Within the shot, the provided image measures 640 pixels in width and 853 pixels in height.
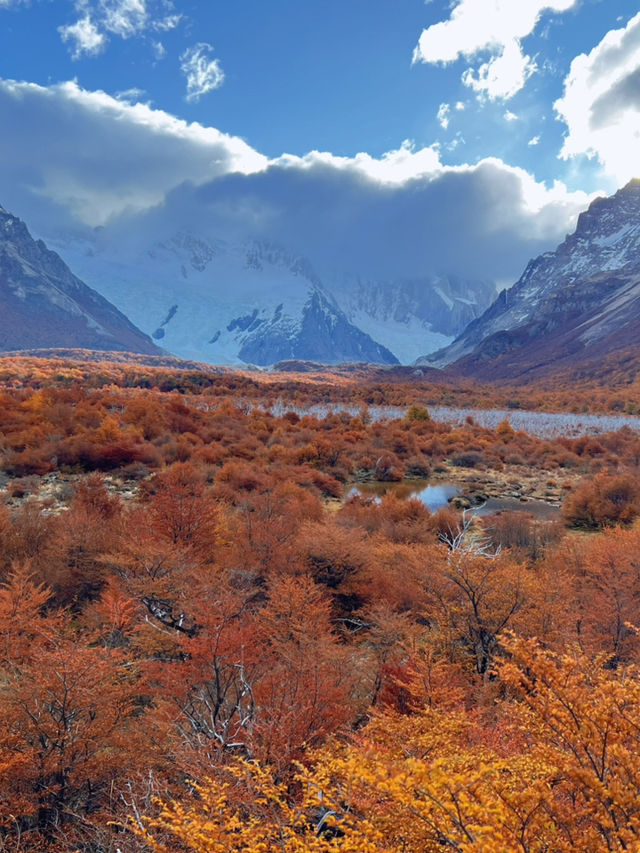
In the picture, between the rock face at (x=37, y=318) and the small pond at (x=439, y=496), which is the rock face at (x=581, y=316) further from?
the rock face at (x=37, y=318)

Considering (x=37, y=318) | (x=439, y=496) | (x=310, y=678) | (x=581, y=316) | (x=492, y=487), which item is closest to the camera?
(x=310, y=678)

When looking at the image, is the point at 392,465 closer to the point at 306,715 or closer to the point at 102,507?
the point at 102,507

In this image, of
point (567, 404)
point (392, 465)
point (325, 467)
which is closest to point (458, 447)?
point (392, 465)

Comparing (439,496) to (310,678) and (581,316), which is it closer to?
(310,678)

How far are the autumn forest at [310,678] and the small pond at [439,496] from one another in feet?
13.4

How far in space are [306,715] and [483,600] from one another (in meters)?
5.09

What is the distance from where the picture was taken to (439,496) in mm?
29469

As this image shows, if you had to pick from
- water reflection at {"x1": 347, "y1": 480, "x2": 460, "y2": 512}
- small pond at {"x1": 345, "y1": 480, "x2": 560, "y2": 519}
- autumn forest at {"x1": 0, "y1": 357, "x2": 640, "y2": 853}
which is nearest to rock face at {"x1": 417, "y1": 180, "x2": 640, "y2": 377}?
water reflection at {"x1": 347, "y1": 480, "x2": 460, "y2": 512}

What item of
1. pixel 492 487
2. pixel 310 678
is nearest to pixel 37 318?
pixel 492 487

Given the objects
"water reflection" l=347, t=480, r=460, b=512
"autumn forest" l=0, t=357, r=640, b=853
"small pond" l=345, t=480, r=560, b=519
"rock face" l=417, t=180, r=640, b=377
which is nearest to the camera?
"autumn forest" l=0, t=357, r=640, b=853

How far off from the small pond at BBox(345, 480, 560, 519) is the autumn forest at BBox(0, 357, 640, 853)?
4.08 m

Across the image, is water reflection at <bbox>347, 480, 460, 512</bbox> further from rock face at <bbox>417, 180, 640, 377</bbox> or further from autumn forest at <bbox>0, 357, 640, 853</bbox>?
rock face at <bbox>417, 180, 640, 377</bbox>

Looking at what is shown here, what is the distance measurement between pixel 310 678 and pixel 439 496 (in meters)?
24.4

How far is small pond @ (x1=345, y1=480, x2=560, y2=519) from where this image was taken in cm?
2556
